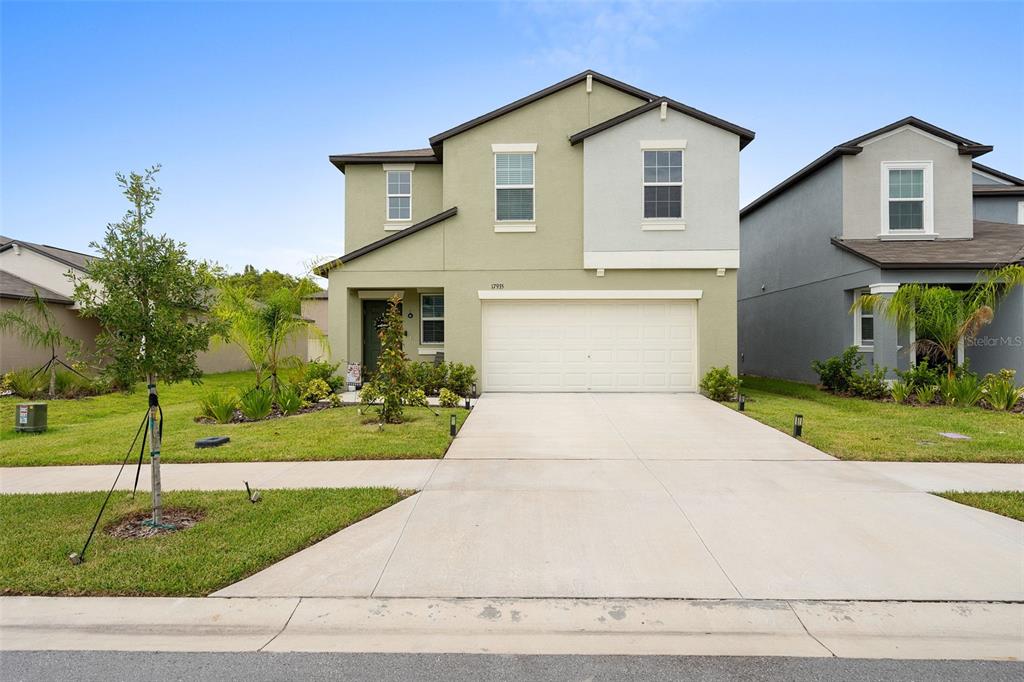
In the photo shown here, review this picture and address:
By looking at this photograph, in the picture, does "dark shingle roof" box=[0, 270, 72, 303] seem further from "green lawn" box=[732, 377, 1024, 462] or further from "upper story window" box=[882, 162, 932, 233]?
"upper story window" box=[882, 162, 932, 233]

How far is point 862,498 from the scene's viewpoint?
243 inches

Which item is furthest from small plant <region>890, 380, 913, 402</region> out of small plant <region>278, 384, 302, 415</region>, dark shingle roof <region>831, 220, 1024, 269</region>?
small plant <region>278, 384, 302, 415</region>

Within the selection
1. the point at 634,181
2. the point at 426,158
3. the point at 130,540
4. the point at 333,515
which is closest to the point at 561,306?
the point at 634,181

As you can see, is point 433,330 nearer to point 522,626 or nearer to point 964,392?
point 522,626

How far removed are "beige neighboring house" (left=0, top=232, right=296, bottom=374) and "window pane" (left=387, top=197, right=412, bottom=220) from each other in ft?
16.7

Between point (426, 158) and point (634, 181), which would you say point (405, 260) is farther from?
point (634, 181)

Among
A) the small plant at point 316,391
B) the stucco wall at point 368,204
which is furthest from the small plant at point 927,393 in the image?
the small plant at point 316,391

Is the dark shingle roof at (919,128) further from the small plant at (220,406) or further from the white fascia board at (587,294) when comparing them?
the small plant at (220,406)

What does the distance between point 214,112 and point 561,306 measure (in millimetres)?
11885

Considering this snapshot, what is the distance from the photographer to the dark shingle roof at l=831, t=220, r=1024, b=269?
13672mm

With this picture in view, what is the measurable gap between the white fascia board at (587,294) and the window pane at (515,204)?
2.10m

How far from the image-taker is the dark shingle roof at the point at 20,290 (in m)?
16.8

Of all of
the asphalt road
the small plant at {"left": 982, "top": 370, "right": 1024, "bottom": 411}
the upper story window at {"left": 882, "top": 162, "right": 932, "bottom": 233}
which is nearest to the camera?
the asphalt road

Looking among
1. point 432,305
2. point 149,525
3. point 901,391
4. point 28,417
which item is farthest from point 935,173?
point 28,417
